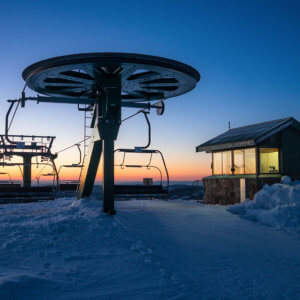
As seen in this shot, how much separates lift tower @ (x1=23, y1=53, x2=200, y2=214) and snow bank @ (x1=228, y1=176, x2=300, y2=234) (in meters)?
4.21

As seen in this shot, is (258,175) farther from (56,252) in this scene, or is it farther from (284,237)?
(56,252)

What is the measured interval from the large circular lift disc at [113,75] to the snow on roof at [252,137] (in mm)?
4624

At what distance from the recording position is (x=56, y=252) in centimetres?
650

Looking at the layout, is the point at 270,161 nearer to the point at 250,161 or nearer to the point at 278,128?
the point at 250,161

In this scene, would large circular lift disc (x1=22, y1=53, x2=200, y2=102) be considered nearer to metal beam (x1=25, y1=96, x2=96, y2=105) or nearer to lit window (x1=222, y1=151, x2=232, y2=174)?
metal beam (x1=25, y1=96, x2=96, y2=105)

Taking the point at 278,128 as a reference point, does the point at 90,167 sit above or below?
below

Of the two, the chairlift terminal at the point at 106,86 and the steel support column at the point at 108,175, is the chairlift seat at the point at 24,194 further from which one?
the steel support column at the point at 108,175

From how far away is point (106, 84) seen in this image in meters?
10.2

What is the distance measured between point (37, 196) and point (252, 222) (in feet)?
23.5

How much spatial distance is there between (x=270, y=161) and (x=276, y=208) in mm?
5854

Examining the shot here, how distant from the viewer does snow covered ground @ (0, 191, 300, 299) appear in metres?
5.01

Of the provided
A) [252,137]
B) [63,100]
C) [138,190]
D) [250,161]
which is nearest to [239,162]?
[250,161]

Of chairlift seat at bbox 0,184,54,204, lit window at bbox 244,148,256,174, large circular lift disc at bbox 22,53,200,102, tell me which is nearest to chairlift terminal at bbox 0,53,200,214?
large circular lift disc at bbox 22,53,200,102

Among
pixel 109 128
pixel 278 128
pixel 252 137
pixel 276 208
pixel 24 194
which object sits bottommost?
pixel 276 208
